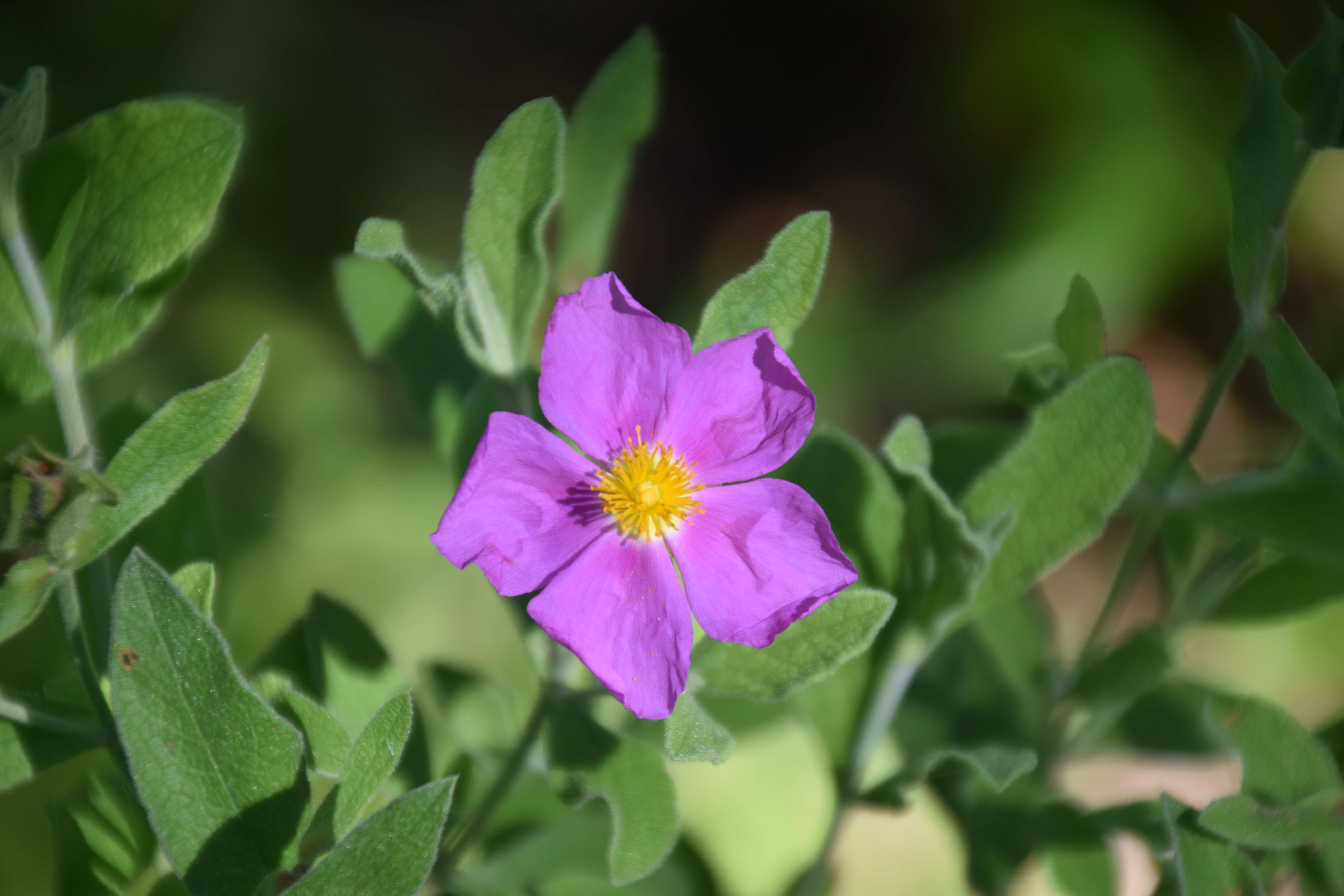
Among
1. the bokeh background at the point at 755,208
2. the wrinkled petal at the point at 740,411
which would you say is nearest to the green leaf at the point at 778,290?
the wrinkled petal at the point at 740,411

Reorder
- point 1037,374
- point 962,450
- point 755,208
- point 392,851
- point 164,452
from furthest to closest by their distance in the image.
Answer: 1. point 755,208
2. point 962,450
3. point 1037,374
4. point 164,452
5. point 392,851

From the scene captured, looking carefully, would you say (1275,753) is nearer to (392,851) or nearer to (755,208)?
(392,851)

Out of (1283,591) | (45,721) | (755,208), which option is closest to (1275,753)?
(1283,591)

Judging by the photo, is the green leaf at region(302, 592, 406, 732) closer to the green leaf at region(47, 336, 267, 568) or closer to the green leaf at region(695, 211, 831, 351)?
the green leaf at region(47, 336, 267, 568)

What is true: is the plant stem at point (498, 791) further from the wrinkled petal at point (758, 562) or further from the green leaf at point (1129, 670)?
Result: the green leaf at point (1129, 670)

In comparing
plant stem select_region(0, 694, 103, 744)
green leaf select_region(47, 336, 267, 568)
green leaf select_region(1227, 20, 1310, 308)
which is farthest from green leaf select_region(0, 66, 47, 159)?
green leaf select_region(1227, 20, 1310, 308)

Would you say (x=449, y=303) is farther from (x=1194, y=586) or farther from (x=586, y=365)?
(x=1194, y=586)

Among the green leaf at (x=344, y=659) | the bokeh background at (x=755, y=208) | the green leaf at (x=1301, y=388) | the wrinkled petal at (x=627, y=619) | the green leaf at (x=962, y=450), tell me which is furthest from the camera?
the bokeh background at (x=755, y=208)
